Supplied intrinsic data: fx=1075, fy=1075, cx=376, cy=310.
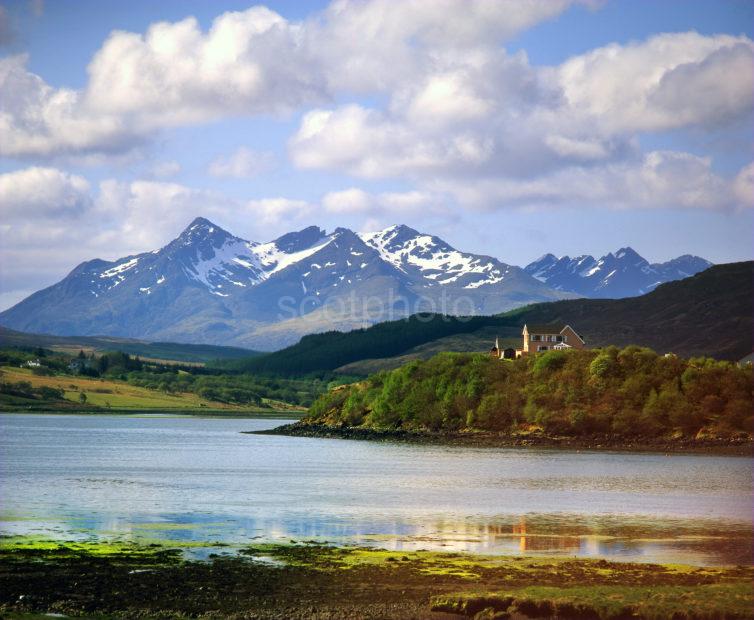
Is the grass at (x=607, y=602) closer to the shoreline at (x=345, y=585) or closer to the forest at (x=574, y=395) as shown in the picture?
the shoreline at (x=345, y=585)

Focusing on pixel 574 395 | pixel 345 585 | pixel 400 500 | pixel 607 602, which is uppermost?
pixel 574 395

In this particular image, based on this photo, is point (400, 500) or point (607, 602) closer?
point (607, 602)

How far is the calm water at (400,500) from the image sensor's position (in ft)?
168

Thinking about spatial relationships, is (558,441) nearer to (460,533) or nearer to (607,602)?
(460,533)

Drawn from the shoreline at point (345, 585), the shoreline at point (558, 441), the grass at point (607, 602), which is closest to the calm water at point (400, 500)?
the shoreline at point (345, 585)

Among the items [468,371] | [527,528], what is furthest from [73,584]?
[468,371]

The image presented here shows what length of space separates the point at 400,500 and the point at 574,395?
293ft

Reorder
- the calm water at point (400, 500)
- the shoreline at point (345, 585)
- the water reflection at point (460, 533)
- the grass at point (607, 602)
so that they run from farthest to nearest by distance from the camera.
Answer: the calm water at point (400, 500), the water reflection at point (460, 533), the shoreline at point (345, 585), the grass at point (607, 602)

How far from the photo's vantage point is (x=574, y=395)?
15738cm

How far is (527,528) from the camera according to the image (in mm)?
56156

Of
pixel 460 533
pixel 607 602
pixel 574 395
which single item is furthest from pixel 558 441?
pixel 607 602

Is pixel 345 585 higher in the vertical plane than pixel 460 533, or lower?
higher

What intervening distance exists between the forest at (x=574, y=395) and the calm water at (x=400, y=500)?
18877 millimetres

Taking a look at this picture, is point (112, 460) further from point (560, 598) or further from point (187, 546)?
point (560, 598)
